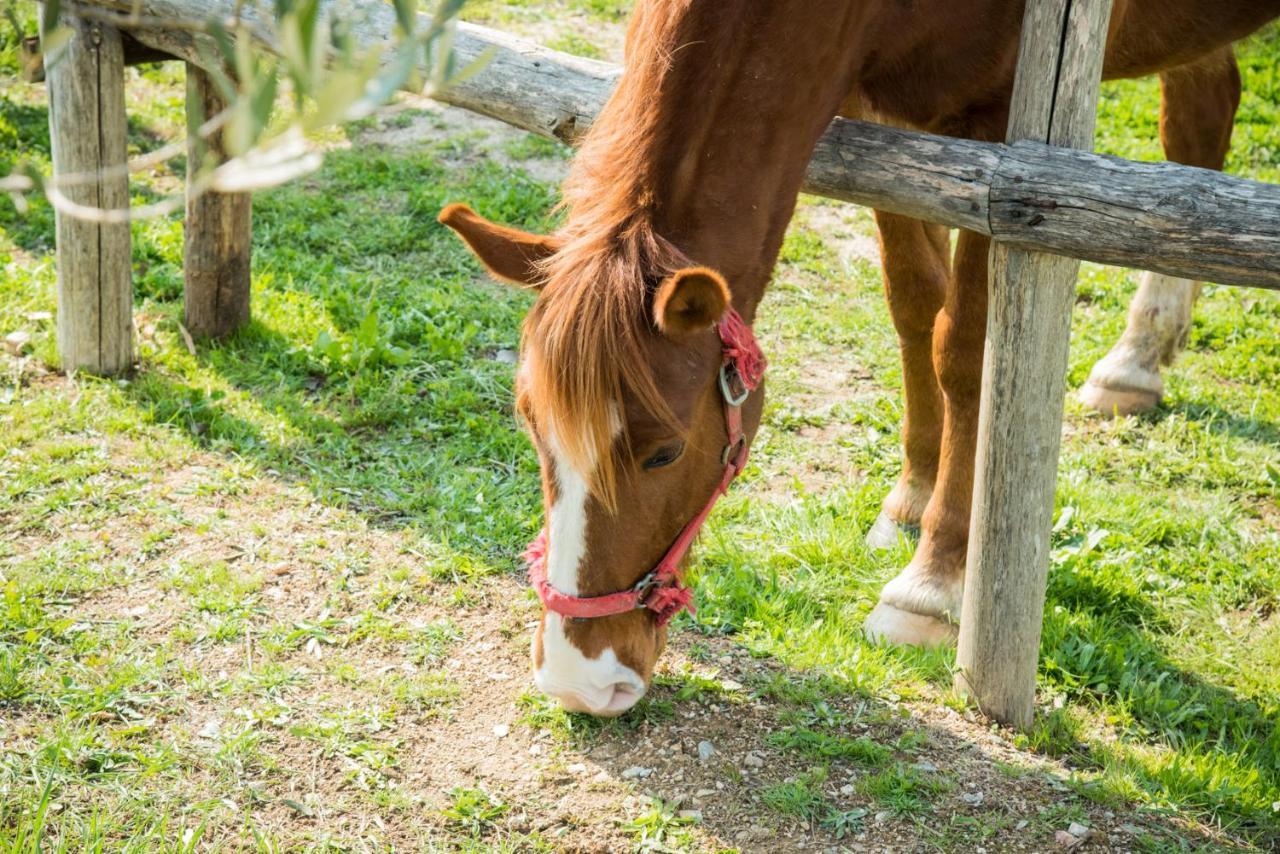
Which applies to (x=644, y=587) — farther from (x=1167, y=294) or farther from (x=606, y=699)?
(x=1167, y=294)

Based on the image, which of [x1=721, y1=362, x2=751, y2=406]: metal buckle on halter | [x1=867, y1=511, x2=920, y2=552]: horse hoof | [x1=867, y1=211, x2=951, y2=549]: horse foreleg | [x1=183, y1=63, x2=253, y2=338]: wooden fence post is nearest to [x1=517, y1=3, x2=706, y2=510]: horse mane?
[x1=721, y1=362, x2=751, y2=406]: metal buckle on halter

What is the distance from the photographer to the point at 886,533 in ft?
12.4

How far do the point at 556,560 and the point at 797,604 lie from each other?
4.16 feet

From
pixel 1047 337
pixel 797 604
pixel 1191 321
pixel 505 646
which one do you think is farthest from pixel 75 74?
pixel 1191 321

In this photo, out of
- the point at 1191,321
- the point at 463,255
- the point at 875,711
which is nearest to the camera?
the point at 875,711

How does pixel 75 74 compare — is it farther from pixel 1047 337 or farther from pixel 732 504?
pixel 1047 337

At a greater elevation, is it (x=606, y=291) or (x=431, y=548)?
(x=606, y=291)

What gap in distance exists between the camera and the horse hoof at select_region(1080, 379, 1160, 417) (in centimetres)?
456

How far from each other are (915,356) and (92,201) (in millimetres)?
3178

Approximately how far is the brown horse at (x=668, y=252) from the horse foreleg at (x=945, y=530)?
236mm

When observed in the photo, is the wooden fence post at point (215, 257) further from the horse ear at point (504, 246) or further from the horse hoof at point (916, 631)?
the horse hoof at point (916, 631)

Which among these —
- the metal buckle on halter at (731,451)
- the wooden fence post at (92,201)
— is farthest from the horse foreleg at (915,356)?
the wooden fence post at (92,201)

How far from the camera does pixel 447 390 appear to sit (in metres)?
4.48

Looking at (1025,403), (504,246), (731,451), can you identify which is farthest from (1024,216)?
(504,246)
